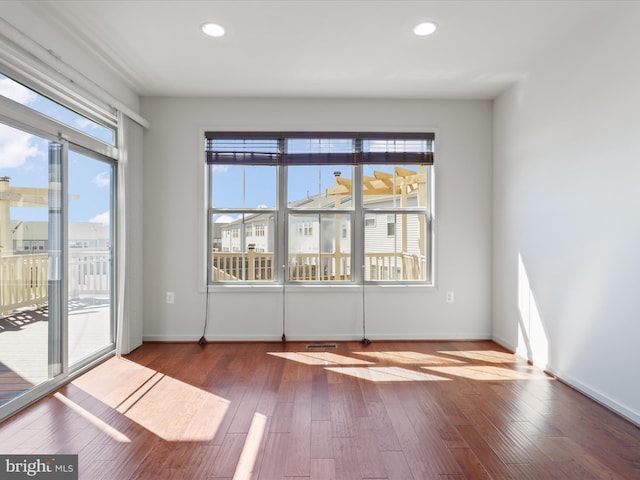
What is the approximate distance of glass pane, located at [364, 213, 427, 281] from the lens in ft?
13.4

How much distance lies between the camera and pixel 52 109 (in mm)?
2635

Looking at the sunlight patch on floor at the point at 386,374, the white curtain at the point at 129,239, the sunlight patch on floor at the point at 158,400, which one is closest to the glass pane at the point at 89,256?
the white curtain at the point at 129,239

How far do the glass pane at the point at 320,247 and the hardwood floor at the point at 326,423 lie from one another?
106 cm

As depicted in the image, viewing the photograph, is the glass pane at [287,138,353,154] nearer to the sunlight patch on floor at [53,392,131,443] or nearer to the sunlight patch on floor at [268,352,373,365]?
the sunlight patch on floor at [268,352,373,365]

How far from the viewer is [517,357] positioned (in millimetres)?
3453

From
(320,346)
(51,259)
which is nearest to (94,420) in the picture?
(51,259)

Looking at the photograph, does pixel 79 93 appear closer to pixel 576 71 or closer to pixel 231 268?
pixel 231 268

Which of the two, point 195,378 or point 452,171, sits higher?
point 452,171

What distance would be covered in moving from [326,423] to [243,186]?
104 inches

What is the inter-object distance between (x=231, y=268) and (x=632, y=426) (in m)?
3.50

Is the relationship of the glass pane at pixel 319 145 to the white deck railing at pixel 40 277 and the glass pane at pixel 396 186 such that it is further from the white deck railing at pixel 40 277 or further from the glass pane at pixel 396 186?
the white deck railing at pixel 40 277

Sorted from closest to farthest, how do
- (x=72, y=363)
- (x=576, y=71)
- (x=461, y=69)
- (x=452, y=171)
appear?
(x=576, y=71) → (x=72, y=363) → (x=461, y=69) → (x=452, y=171)

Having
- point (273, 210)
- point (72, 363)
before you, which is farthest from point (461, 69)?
point (72, 363)

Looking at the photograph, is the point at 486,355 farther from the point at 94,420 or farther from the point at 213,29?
the point at 213,29
